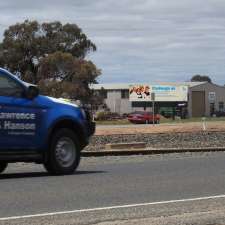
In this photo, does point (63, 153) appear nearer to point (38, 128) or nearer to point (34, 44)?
point (38, 128)

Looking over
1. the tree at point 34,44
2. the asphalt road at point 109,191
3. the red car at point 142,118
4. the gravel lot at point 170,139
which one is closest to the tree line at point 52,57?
the tree at point 34,44

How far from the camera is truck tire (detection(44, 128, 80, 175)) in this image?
13.9m

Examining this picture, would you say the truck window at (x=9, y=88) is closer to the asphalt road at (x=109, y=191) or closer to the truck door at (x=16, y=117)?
the truck door at (x=16, y=117)

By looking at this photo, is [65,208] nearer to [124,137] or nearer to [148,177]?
[148,177]

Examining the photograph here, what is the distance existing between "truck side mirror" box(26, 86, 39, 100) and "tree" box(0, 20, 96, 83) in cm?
7532

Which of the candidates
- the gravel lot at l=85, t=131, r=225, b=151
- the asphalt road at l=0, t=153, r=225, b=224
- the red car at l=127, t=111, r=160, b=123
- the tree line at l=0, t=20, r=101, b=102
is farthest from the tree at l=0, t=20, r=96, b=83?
the asphalt road at l=0, t=153, r=225, b=224

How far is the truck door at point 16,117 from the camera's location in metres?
12.9

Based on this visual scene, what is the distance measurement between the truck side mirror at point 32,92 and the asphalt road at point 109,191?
155 centimetres

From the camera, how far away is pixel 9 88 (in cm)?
1316

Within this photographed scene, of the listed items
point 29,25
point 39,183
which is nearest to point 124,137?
point 39,183

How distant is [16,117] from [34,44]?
78.7 metres

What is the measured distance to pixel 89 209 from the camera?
9469 millimetres

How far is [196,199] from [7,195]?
9.32 ft

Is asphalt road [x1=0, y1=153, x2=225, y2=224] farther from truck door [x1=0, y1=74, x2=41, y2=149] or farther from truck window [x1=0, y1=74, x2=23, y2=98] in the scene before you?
truck window [x1=0, y1=74, x2=23, y2=98]
